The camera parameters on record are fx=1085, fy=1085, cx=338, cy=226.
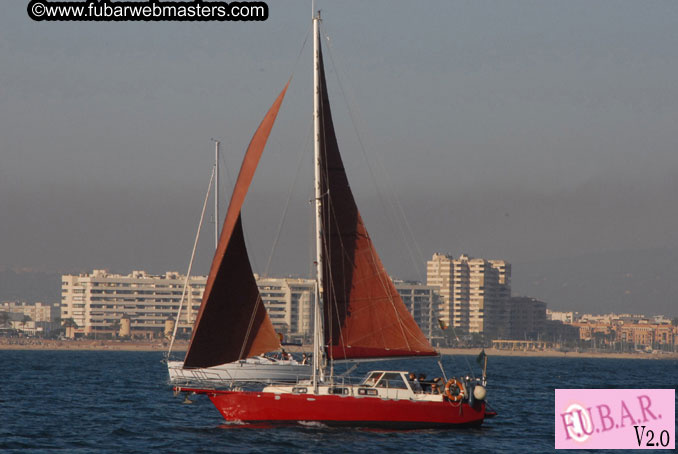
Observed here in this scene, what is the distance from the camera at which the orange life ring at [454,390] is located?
41.4m

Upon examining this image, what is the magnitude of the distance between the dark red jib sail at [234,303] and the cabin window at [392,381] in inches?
165

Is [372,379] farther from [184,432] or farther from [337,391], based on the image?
[184,432]

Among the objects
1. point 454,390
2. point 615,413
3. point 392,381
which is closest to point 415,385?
point 392,381

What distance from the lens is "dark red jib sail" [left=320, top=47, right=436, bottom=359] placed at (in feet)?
137

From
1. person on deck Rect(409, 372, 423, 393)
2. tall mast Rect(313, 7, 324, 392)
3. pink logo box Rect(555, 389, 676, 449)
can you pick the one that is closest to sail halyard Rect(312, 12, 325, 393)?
tall mast Rect(313, 7, 324, 392)

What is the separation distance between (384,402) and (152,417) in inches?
523

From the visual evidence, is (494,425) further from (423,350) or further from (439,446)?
(439,446)

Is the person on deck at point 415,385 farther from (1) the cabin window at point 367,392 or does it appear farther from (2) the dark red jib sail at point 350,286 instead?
(2) the dark red jib sail at point 350,286

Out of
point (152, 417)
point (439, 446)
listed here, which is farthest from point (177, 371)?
point (439, 446)

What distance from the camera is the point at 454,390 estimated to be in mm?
41688

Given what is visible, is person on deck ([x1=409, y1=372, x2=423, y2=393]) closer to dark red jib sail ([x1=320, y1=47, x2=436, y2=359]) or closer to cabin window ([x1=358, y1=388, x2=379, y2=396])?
cabin window ([x1=358, y1=388, x2=379, y2=396])

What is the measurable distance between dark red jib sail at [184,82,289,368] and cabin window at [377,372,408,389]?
4.19 meters

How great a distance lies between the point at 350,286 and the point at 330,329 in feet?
6.41

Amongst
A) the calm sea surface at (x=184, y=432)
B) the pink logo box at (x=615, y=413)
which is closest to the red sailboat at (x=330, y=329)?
the calm sea surface at (x=184, y=432)
